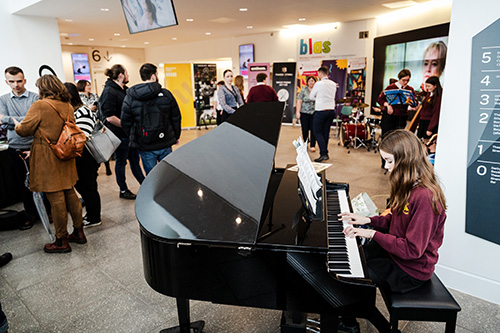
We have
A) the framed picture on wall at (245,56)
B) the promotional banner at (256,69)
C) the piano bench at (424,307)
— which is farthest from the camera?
the framed picture on wall at (245,56)

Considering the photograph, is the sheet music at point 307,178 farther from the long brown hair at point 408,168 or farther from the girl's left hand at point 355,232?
the long brown hair at point 408,168

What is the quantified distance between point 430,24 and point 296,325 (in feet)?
27.4

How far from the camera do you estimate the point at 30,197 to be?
3906 millimetres

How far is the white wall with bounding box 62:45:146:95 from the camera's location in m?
14.7

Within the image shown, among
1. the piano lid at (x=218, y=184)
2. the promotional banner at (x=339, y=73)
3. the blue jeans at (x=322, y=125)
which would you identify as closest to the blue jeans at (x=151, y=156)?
the piano lid at (x=218, y=184)

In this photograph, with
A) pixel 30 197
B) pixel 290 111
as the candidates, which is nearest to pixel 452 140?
pixel 30 197

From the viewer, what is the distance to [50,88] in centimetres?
287

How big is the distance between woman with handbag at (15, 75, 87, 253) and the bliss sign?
8.95 meters

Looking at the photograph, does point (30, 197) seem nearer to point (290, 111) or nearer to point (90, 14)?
point (90, 14)

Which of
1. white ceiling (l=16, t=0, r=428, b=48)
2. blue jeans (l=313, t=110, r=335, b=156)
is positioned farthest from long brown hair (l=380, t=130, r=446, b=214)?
white ceiling (l=16, t=0, r=428, b=48)

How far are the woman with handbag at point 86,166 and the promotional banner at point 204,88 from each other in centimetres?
692

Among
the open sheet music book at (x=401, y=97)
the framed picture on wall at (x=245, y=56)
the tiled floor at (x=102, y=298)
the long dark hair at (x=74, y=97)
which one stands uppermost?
the framed picture on wall at (x=245, y=56)

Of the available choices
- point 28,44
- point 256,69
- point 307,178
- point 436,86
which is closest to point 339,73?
point 256,69

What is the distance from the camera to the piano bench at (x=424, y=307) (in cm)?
154
